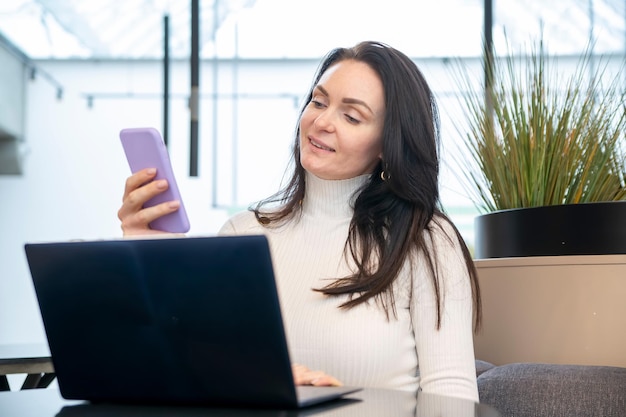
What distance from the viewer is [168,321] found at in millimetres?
917

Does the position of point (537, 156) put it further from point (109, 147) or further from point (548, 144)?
point (109, 147)

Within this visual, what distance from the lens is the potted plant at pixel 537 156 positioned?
1973 millimetres

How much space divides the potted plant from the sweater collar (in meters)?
0.38

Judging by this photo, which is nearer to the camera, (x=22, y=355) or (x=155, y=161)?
(x=155, y=161)

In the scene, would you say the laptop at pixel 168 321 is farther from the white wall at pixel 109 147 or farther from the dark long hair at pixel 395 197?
the white wall at pixel 109 147

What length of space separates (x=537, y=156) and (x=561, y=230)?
0.73ft

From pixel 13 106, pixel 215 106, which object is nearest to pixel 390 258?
pixel 215 106

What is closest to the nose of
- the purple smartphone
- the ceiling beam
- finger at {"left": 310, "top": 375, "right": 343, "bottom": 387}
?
the purple smartphone

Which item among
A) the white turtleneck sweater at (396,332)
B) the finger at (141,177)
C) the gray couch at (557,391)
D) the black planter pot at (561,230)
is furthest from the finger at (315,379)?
the black planter pot at (561,230)

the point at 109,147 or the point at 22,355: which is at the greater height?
the point at 109,147

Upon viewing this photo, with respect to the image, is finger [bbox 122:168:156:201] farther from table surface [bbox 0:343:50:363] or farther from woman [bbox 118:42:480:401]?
table surface [bbox 0:343:50:363]

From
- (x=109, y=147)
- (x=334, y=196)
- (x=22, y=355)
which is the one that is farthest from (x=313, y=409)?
(x=109, y=147)

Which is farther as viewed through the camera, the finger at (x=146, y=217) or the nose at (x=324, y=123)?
the nose at (x=324, y=123)

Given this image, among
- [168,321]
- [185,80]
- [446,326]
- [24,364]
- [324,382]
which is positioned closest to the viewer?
[168,321]
